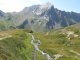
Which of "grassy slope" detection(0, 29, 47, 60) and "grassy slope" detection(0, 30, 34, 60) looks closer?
"grassy slope" detection(0, 30, 34, 60)

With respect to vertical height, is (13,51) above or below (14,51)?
below

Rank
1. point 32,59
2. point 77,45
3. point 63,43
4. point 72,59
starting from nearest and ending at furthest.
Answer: point 32,59 < point 72,59 < point 77,45 < point 63,43

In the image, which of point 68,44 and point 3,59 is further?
point 68,44

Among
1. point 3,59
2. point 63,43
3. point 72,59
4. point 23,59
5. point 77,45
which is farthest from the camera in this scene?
point 63,43

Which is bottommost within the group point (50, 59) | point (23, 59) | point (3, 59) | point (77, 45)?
point (3, 59)

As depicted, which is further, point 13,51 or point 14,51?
point 14,51

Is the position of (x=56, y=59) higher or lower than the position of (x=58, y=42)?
lower

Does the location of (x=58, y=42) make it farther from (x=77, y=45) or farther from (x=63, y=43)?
(x=77, y=45)

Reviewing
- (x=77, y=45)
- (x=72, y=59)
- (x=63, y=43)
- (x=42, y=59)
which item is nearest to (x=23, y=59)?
(x=42, y=59)

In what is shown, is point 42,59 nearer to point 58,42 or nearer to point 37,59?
point 37,59

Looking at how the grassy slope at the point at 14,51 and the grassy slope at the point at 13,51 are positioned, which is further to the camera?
the grassy slope at the point at 14,51
